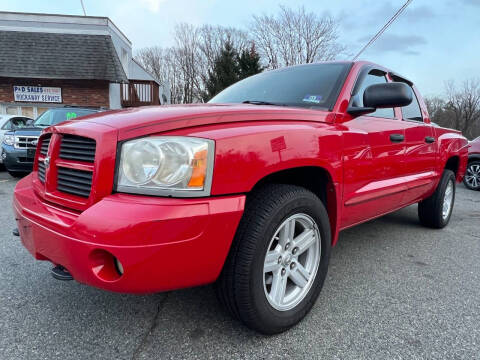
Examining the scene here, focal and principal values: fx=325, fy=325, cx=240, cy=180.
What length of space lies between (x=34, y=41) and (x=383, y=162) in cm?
1824

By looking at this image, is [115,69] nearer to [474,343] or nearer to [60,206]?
[60,206]

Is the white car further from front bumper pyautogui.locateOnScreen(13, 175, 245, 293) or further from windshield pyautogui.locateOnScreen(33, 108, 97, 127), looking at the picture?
front bumper pyautogui.locateOnScreen(13, 175, 245, 293)

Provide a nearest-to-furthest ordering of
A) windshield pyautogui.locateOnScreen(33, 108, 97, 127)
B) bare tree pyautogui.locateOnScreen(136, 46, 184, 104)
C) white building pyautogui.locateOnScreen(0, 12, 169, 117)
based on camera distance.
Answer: windshield pyautogui.locateOnScreen(33, 108, 97, 127)
white building pyautogui.locateOnScreen(0, 12, 169, 117)
bare tree pyautogui.locateOnScreen(136, 46, 184, 104)

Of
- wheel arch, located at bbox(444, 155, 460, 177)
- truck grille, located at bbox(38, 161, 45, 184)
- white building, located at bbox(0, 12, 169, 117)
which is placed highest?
white building, located at bbox(0, 12, 169, 117)

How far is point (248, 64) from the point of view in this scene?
23312 mm

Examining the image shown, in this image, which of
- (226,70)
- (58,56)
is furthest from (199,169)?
(226,70)

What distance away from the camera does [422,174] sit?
3178 mm

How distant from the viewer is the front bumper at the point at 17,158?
6.51 meters

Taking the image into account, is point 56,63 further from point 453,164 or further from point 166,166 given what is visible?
point 166,166

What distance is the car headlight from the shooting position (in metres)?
1.36

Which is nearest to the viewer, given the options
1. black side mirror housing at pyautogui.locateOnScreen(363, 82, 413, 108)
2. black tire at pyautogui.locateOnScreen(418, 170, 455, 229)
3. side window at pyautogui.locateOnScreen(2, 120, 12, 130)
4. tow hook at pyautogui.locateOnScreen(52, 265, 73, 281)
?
tow hook at pyautogui.locateOnScreen(52, 265, 73, 281)

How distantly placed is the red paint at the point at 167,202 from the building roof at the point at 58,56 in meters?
14.6

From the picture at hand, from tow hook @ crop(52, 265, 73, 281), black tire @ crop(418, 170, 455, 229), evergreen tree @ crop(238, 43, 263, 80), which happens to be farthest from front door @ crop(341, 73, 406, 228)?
evergreen tree @ crop(238, 43, 263, 80)

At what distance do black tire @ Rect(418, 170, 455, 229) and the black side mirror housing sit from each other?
6.86ft
